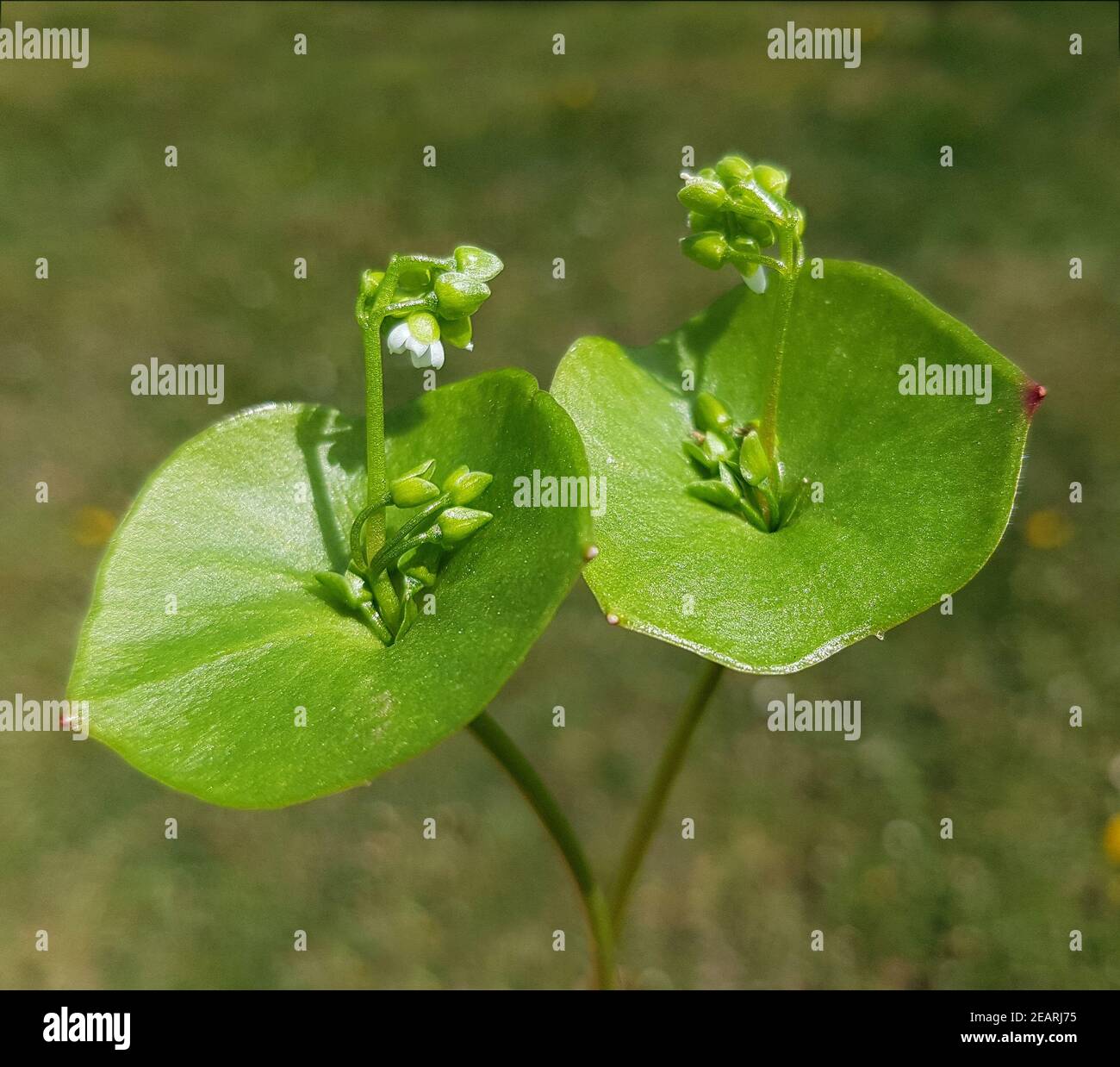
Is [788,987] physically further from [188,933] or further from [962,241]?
[962,241]
